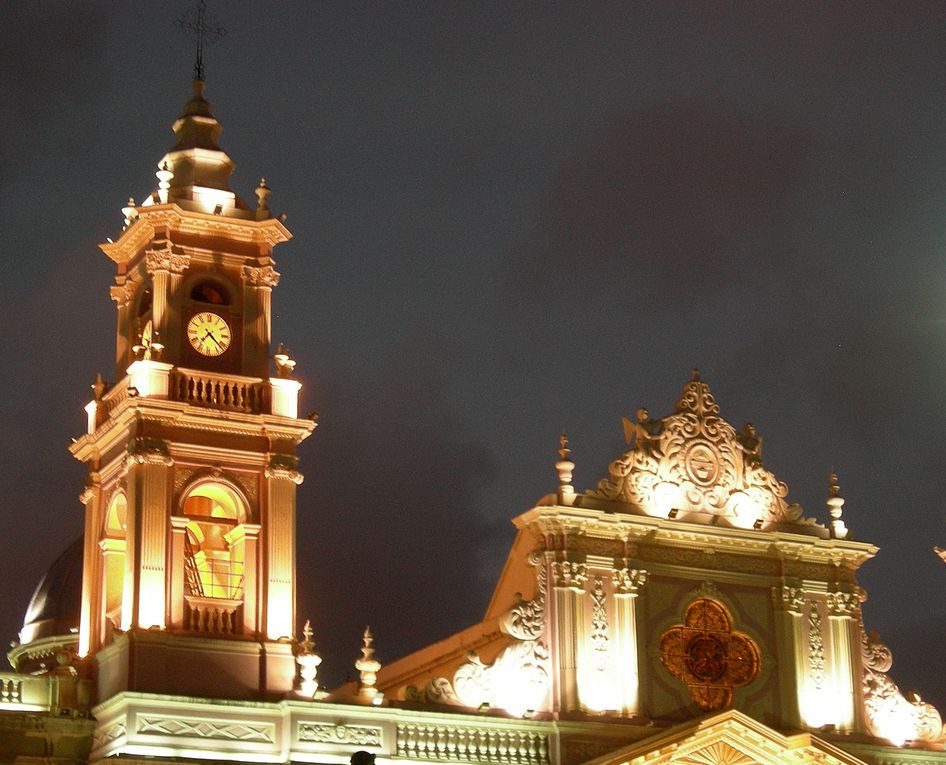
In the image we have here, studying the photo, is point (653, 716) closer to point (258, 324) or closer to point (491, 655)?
point (491, 655)

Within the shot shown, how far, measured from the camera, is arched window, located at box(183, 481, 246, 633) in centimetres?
3412

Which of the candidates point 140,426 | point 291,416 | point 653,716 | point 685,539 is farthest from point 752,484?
point 140,426

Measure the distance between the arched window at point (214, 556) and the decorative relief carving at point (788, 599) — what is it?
9.67 m

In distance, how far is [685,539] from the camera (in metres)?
37.1

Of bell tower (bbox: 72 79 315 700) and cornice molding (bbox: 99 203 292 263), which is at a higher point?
cornice molding (bbox: 99 203 292 263)

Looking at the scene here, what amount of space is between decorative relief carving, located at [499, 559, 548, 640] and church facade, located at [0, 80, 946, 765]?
47 mm

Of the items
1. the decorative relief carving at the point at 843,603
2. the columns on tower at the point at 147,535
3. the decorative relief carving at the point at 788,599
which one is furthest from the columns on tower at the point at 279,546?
the decorative relief carving at the point at 843,603

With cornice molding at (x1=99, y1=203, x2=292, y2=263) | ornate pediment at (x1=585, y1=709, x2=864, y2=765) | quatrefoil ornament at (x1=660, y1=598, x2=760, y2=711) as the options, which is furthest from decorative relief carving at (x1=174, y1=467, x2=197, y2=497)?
quatrefoil ornament at (x1=660, y1=598, x2=760, y2=711)

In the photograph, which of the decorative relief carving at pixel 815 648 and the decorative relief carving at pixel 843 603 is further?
the decorative relief carving at pixel 843 603

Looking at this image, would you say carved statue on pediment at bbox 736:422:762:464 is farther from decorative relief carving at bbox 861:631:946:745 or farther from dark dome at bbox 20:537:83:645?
dark dome at bbox 20:537:83:645

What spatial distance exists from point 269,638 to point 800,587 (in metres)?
9.85

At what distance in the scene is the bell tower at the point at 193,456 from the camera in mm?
33625

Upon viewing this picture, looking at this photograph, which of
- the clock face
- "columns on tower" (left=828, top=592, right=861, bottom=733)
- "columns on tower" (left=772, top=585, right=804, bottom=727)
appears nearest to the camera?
the clock face

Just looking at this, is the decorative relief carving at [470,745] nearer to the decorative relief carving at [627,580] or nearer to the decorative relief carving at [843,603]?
the decorative relief carving at [627,580]
